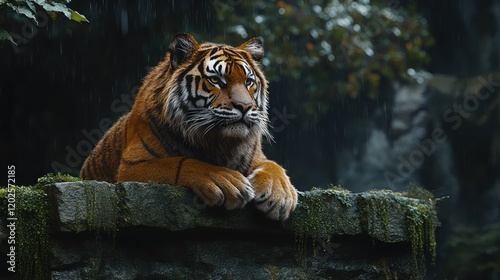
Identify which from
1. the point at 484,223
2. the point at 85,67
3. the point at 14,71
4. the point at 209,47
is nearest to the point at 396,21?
the point at 484,223

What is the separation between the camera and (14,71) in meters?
11.0

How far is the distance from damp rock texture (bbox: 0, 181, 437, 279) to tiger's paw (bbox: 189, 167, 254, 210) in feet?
0.32

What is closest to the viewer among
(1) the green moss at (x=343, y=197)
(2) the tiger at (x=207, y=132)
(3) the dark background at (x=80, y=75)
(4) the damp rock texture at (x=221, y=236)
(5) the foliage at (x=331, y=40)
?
(4) the damp rock texture at (x=221, y=236)

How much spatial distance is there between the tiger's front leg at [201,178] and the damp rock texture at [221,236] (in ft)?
0.34

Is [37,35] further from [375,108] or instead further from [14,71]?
[375,108]

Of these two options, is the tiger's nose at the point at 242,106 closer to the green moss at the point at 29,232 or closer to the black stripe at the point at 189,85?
the black stripe at the point at 189,85

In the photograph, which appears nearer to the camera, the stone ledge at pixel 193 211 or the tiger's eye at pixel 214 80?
the stone ledge at pixel 193 211

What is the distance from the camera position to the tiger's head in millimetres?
4566

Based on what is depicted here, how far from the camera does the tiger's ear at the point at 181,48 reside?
16.3 ft

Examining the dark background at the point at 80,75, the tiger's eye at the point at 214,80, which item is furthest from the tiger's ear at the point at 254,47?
the dark background at the point at 80,75

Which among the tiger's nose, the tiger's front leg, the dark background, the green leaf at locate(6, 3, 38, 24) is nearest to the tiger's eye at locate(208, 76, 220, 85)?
the tiger's nose

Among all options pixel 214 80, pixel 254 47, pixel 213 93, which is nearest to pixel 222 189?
pixel 213 93

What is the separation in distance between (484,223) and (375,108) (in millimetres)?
3522

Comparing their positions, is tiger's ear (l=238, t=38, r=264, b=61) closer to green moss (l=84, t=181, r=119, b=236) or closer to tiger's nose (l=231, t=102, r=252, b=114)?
tiger's nose (l=231, t=102, r=252, b=114)
